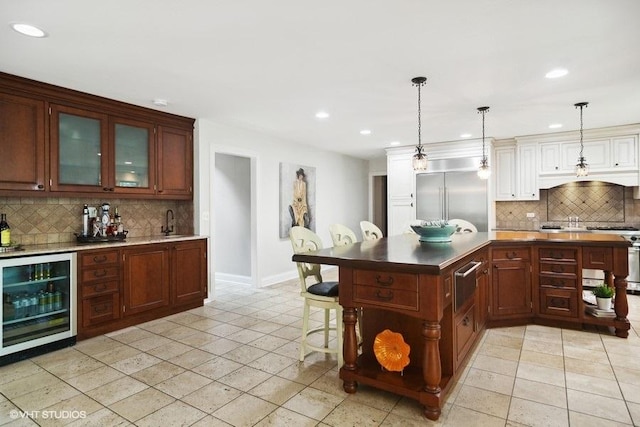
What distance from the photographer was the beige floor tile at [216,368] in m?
2.72

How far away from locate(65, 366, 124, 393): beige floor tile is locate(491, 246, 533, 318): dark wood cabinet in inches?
132

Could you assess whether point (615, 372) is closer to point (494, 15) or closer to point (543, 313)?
point (543, 313)

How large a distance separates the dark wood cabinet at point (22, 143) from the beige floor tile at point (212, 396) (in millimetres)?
2425

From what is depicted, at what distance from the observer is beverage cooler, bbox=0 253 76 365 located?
296cm

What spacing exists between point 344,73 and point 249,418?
2659mm

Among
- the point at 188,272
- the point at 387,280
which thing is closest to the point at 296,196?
the point at 188,272

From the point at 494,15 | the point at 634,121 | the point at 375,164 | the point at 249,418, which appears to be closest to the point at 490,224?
the point at 634,121

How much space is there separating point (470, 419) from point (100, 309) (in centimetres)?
332

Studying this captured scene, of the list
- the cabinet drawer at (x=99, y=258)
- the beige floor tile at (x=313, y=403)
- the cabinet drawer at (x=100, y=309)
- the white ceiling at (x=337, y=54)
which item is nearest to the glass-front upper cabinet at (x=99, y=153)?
the white ceiling at (x=337, y=54)

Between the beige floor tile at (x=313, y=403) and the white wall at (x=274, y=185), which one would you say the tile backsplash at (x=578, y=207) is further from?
the beige floor tile at (x=313, y=403)

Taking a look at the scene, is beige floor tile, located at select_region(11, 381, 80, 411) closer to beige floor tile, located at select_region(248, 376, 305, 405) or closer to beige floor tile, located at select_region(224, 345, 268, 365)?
beige floor tile, located at select_region(224, 345, 268, 365)

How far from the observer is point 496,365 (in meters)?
2.83

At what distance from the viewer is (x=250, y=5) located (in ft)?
6.89

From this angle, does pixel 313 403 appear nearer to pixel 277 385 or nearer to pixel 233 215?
pixel 277 385
